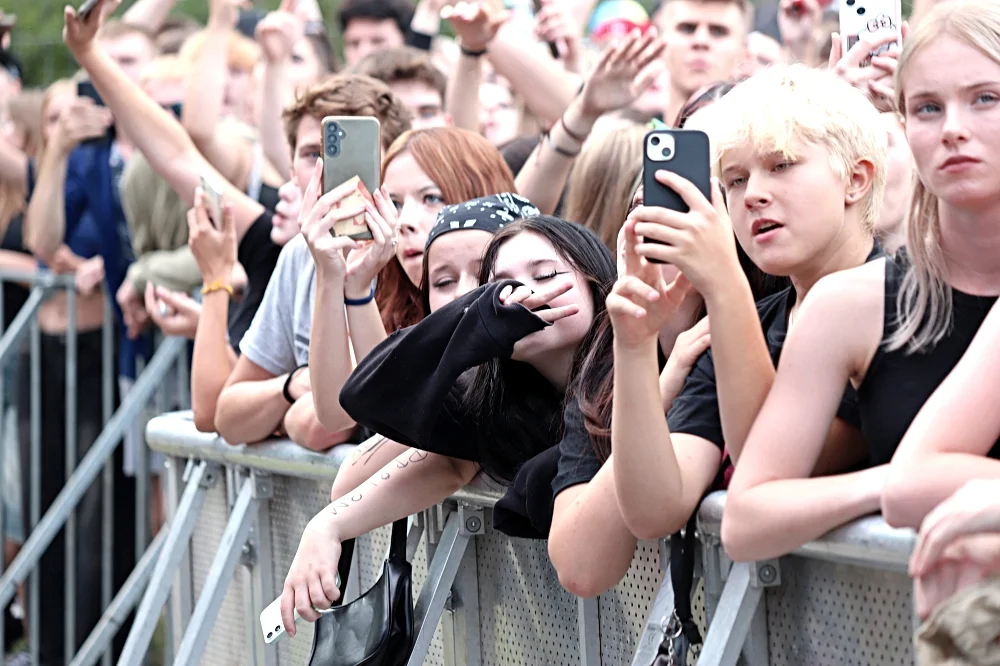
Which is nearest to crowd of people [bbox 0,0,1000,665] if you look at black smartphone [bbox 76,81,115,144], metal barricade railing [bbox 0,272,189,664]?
metal barricade railing [bbox 0,272,189,664]

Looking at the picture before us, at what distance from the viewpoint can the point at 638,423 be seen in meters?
2.45

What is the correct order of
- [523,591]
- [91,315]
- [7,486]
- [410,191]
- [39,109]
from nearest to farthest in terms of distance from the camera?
[523,591]
[410,191]
[91,315]
[7,486]
[39,109]

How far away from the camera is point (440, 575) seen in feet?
11.1

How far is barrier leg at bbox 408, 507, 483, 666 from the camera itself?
334cm

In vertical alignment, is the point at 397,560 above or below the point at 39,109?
above

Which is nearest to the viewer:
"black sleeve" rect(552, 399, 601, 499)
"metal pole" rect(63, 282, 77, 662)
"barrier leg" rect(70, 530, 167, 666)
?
"black sleeve" rect(552, 399, 601, 499)

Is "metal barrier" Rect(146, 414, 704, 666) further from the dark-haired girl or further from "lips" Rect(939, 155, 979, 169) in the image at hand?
"lips" Rect(939, 155, 979, 169)

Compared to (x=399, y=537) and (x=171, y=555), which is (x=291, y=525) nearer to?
(x=171, y=555)

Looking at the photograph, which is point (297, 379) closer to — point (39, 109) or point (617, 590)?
point (617, 590)

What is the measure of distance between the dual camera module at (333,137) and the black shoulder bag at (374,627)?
40.3 inches

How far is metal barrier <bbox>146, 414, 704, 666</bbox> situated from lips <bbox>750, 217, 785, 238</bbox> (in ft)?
2.07

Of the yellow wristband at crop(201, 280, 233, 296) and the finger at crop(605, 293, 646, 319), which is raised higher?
the finger at crop(605, 293, 646, 319)

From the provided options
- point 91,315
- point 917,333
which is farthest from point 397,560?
point 91,315

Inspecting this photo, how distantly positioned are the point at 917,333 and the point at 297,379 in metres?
2.22
